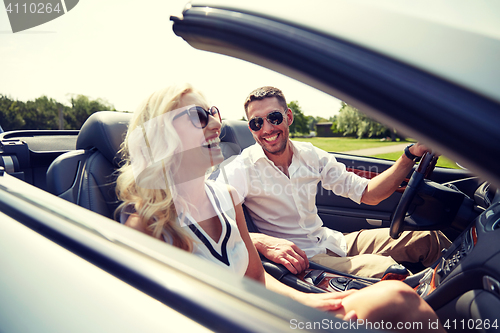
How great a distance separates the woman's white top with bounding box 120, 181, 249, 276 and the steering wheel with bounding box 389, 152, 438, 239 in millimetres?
942

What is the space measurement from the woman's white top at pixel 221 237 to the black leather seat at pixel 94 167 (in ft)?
1.46

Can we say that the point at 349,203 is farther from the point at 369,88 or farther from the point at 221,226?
the point at 369,88

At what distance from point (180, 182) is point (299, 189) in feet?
3.84

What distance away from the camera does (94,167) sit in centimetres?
166

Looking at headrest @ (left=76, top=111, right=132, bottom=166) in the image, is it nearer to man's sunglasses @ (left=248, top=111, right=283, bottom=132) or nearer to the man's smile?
man's sunglasses @ (left=248, top=111, right=283, bottom=132)

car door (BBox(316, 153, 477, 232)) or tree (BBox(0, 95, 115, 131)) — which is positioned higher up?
tree (BBox(0, 95, 115, 131))

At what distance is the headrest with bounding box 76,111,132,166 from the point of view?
172 centimetres

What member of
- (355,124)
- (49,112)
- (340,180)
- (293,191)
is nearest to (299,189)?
(293,191)

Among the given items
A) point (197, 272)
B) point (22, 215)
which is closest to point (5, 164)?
point (22, 215)

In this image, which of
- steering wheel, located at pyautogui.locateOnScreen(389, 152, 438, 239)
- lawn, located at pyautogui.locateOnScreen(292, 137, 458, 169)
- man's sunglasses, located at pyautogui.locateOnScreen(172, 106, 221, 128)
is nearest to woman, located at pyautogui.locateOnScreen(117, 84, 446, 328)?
man's sunglasses, located at pyautogui.locateOnScreen(172, 106, 221, 128)

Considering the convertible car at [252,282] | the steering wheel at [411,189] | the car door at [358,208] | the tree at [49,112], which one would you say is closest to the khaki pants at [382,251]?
the steering wheel at [411,189]

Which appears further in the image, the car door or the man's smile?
the car door

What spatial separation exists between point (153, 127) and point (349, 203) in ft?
6.89

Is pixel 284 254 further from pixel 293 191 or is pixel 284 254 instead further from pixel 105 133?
pixel 105 133
